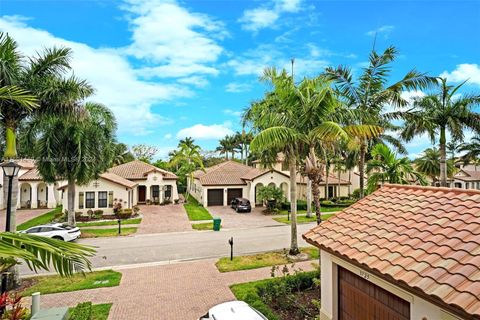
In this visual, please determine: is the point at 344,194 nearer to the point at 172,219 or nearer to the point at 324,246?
the point at 172,219

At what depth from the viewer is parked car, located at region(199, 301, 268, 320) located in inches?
274

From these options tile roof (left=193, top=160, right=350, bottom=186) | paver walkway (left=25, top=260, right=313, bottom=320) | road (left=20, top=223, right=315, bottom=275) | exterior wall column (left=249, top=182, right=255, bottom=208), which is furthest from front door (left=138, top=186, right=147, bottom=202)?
paver walkway (left=25, top=260, right=313, bottom=320)

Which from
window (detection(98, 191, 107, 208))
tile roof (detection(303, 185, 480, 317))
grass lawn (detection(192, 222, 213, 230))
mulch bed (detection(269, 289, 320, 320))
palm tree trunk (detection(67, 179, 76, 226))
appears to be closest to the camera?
tile roof (detection(303, 185, 480, 317))

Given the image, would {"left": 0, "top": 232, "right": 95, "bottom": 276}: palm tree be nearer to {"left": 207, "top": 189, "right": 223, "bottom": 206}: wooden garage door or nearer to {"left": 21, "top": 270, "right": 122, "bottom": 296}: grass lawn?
{"left": 21, "top": 270, "right": 122, "bottom": 296}: grass lawn

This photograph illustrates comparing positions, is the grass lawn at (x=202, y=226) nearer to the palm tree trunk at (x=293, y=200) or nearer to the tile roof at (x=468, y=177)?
the palm tree trunk at (x=293, y=200)

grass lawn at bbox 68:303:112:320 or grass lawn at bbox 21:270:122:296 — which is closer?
grass lawn at bbox 68:303:112:320

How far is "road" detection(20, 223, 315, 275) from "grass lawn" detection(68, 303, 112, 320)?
4.17 metres

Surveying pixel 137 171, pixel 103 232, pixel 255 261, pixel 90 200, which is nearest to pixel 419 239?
pixel 255 261

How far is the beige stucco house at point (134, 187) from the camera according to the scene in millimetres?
27203

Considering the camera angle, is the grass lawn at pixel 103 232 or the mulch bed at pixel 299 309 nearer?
the mulch bed at pixel 299 309

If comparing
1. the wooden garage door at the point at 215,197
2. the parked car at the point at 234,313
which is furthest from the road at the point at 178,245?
the wooden garage door at the point at 215,197

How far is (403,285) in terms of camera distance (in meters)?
4.65

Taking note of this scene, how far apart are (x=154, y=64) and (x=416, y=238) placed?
17172 millimetres

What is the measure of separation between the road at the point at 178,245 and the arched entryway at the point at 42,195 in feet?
60.9
